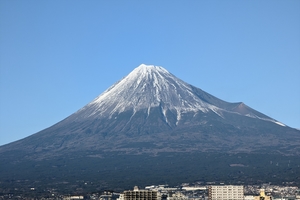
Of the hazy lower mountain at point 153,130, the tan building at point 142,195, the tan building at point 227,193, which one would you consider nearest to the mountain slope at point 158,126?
the hazy lower mountain at point 153,130

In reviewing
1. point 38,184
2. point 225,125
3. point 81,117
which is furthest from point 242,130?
point 38,184

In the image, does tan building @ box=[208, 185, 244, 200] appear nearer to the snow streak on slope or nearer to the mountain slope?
the mountain slope

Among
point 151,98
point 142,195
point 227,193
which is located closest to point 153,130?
point 151,98

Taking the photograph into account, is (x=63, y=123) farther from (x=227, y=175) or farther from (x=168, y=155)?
(x=227, y=175)

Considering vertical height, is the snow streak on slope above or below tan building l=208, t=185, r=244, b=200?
above

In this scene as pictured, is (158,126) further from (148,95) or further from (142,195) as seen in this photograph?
(142,195)

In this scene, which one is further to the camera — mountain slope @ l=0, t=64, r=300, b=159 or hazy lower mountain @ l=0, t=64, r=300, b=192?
mountain slope @ l=0, t=64, r=300, b=159

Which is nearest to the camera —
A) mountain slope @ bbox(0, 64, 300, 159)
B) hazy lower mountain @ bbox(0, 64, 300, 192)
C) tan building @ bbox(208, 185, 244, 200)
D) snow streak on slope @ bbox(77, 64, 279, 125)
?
tan building @ bbox(208, 185, 244, 200)

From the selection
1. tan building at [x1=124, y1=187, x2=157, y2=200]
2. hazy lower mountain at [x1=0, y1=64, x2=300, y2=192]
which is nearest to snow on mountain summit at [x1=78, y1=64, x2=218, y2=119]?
hazy lower mountain at [x1=0, y1=64, x2=300, y2=192]

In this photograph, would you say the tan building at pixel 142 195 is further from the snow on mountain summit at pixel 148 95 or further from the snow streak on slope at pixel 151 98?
the snow on mountain summit at pixel 148 95
